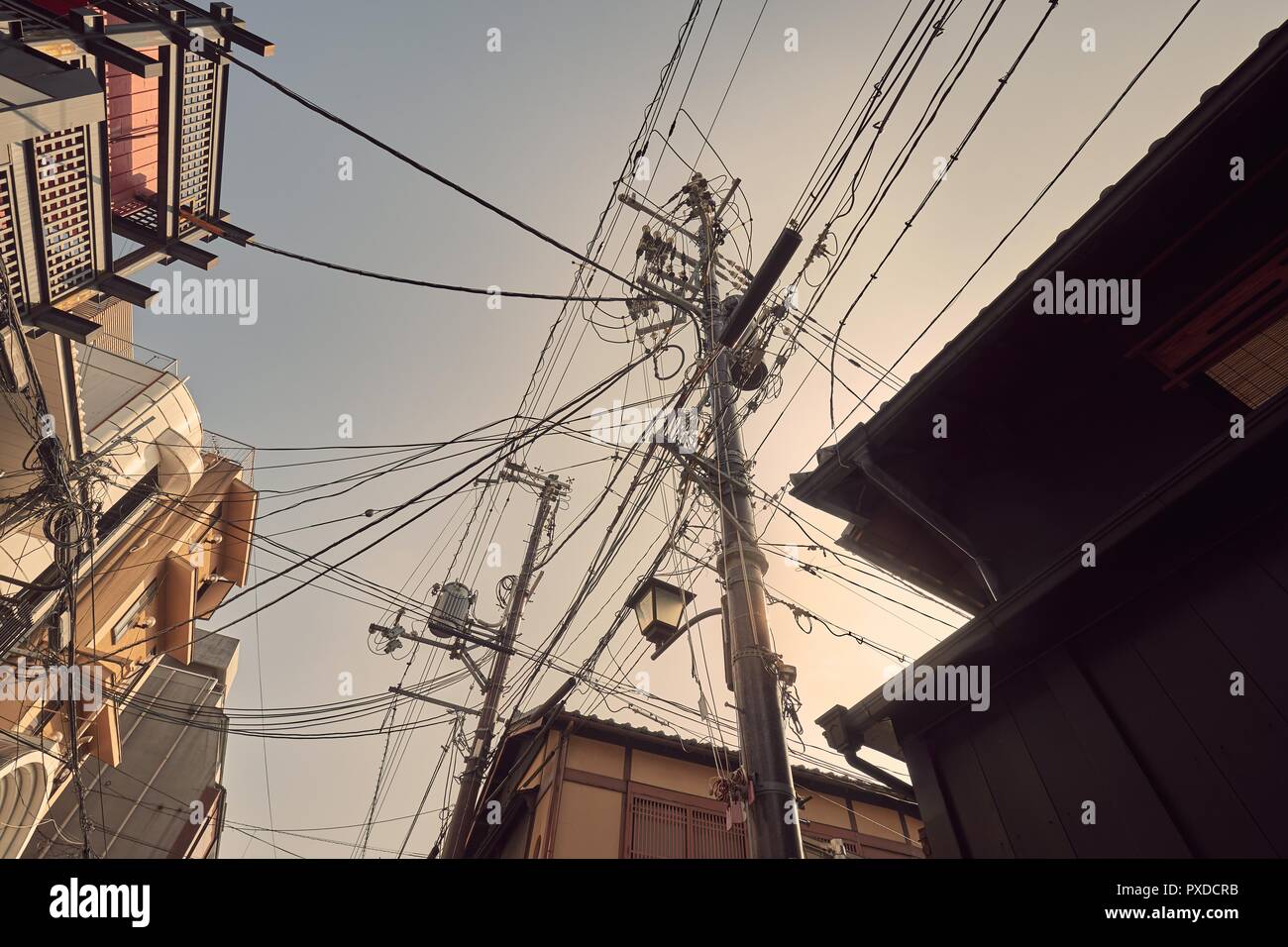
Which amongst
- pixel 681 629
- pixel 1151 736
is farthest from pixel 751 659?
pixel 1151 736

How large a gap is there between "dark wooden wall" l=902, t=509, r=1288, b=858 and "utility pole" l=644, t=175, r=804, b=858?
1.52m

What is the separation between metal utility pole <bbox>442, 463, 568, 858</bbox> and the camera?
36.6 ft

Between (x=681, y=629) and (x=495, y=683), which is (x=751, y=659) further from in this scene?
(x=495, y=683)

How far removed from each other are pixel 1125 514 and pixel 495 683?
12.3 meters

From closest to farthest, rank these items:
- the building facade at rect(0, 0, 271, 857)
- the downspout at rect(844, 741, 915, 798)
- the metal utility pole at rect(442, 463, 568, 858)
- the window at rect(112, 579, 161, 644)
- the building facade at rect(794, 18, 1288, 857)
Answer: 1. the building facade at rect(794, 18, 1288, 857)
2. the downspout at rect(844, 741, 915, 798)
3. the building facade at rect(0, 0, 271, 857)
4. the metal utility pole at rect(442, 463, 568, 858)
5. the window at rect(112, 579, 161, 644)

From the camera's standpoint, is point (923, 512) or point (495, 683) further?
point (495, 683)

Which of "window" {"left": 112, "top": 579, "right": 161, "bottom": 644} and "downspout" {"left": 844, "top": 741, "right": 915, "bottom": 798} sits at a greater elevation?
"window" {"left": 112, "top": 579, "right": 161, "bottom": 644}

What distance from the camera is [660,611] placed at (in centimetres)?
658

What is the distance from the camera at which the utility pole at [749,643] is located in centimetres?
448

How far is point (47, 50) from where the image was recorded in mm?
7961

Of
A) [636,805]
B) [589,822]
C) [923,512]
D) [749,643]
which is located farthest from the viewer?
[636,805]

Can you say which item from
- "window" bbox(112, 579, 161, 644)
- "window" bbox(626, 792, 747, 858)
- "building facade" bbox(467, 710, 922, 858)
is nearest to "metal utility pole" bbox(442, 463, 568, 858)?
A: "building facade" bbox(467, 710, 922, 858)

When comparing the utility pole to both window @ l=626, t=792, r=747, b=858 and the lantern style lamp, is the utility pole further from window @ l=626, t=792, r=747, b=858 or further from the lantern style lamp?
window @ l=626, t=792, r=747, b=858

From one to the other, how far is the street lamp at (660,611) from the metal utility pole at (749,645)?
27.5 inches
